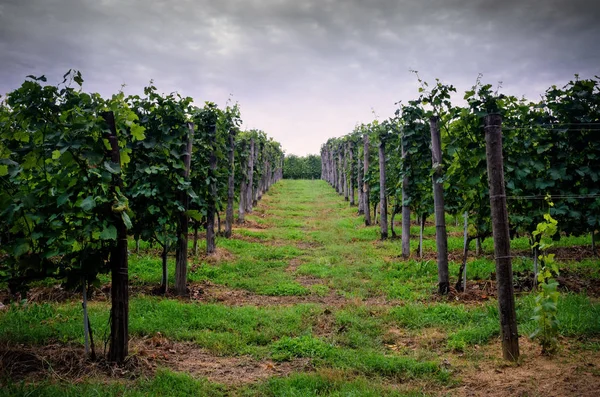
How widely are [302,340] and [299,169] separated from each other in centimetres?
6836

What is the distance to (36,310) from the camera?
679 cm

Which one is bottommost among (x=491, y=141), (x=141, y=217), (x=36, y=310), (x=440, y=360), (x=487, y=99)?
(x=440, y=360)

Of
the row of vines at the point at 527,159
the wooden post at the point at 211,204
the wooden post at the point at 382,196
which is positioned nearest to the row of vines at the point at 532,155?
the row of vines at the point at 527,159

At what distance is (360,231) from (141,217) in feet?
35.8

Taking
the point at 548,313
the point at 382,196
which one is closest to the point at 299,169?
the point at 382,196

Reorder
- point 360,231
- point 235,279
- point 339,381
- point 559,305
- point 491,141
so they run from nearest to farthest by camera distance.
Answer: point 339,381 < point 491,141 < point 559,305 < point 235,279 < point 360,231

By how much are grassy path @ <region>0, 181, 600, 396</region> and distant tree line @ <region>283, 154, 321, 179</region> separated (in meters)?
63.3

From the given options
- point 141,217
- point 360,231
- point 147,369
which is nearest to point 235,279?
point 141,217

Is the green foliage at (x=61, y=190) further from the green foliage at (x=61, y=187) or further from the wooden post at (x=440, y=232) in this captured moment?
the wooden post at (x=440, y=232)

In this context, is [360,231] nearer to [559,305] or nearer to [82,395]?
[559,305]

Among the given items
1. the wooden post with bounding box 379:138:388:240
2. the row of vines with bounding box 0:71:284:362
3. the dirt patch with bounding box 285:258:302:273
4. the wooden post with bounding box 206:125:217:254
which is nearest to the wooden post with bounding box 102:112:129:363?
the row of vines with bounding box 0:71:284:362

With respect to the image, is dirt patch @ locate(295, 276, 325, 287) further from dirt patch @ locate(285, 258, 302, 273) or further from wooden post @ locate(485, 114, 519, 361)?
wooden post @ locate(485, 114, 519, 361)

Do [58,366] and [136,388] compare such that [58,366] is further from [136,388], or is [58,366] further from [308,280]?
[308,280]

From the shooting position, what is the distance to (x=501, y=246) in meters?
5.30
